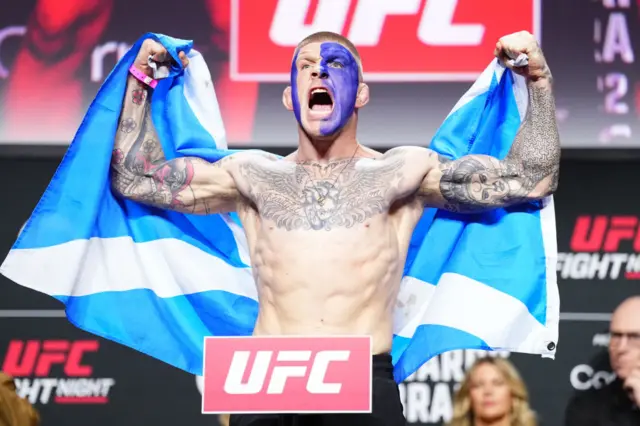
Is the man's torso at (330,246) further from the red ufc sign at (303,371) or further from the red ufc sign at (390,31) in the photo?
the red ufc sign at (390,31)

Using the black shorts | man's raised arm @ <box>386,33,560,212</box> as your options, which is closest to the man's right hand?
man's raised arm @ <box>386,33,560,212</box>

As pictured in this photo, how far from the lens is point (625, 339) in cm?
402

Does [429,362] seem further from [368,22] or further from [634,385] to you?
[368,22]

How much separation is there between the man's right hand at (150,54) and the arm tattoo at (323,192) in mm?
416

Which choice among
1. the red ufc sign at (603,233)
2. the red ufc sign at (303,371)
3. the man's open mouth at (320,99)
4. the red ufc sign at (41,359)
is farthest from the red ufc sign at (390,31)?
the red ufc sign at (303,371)

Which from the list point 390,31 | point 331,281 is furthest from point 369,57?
point 331,281

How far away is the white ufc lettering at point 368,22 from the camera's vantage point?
13.7ft

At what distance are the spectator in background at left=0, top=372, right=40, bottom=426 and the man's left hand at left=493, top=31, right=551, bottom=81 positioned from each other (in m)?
1.86

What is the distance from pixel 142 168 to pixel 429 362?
1.43 metres

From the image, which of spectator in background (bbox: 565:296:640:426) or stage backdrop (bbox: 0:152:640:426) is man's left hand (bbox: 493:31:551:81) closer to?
stage backdrop (bbox: 0:152:640:426)

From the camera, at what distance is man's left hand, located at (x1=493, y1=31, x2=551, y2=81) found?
10.3 feet

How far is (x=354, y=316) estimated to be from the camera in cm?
301

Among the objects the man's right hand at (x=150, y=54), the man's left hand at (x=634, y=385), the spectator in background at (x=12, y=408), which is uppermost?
the man's right hand at (x=150, y=54)

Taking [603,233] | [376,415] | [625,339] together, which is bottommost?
[625,339]
